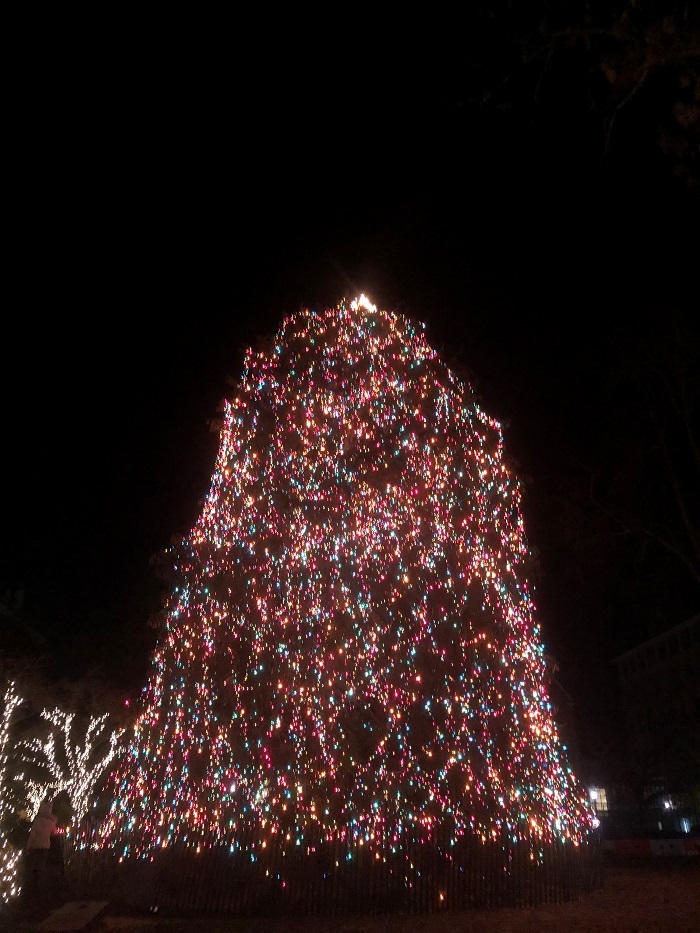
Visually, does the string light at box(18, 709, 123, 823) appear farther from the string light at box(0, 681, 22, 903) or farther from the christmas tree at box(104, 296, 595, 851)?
the christmas tree at box(104, 296, 595, 851)

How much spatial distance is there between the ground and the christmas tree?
72cm

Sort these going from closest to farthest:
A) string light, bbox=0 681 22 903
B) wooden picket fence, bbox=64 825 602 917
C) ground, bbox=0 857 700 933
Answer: ground, bbox=0 857 700 933 → wooden picket fence, bbox=64 825 602 917 → string light, bbox=0 681 22 903

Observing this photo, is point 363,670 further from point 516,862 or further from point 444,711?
point 516,862

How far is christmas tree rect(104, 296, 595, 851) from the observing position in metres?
7.50

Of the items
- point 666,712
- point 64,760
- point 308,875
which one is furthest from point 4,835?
point 666,712

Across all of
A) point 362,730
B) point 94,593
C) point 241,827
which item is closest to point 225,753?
point 241,827

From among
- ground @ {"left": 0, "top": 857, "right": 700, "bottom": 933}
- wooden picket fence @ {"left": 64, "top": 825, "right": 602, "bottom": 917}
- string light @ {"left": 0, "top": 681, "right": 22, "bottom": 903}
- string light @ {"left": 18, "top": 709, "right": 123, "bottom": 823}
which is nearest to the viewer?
ground @ {"left": 0, "top": 857, "right": 700, "bottom": 933}

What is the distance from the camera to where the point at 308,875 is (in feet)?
24.1

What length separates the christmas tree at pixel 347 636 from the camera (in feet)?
24.6

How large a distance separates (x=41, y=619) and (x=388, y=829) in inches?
803

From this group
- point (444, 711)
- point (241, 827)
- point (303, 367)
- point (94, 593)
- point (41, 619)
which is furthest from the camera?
point (41, 619)

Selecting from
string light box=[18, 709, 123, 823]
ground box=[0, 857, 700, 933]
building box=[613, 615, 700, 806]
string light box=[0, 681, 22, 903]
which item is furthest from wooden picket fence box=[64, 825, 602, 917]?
building box=[613, 615, 700, 806]

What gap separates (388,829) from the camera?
746 centimetres

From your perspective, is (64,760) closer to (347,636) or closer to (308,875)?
(308,875)
